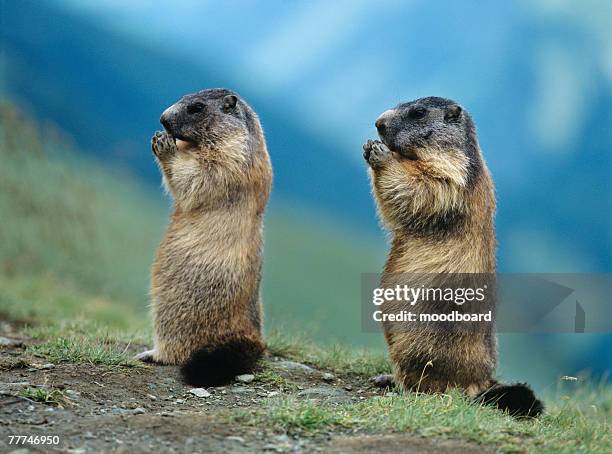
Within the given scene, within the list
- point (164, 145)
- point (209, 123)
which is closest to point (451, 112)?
point (209, 123)

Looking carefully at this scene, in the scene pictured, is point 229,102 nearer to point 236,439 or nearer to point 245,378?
point 245,378

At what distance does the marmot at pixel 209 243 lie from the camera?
22.4ft

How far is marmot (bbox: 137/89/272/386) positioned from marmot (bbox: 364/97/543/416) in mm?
1148

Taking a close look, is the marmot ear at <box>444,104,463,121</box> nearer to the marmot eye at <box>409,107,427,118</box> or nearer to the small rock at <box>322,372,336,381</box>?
the marmot eye at <box>409,107,427,118</box>

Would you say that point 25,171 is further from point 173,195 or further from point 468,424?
point 468,424

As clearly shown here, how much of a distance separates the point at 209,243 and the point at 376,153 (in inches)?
62.7

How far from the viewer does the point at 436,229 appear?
642 centimetres

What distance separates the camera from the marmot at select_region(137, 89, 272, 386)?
682cm

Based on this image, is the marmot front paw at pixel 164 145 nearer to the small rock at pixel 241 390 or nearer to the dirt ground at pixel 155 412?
the dirt ground at pixel 155 412

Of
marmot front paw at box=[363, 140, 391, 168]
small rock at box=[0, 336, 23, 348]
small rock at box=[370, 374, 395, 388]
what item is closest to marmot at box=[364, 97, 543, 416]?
marmot front paw at box=[363, 140, 391, 168]

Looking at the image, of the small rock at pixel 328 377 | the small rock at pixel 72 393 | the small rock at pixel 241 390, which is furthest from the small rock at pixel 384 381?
the small rock at pixel 72 393

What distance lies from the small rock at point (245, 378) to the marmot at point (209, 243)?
0.05 m

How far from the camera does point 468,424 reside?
5148 millimetres

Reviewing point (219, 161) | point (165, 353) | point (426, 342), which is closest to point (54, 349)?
point (165, 353)
